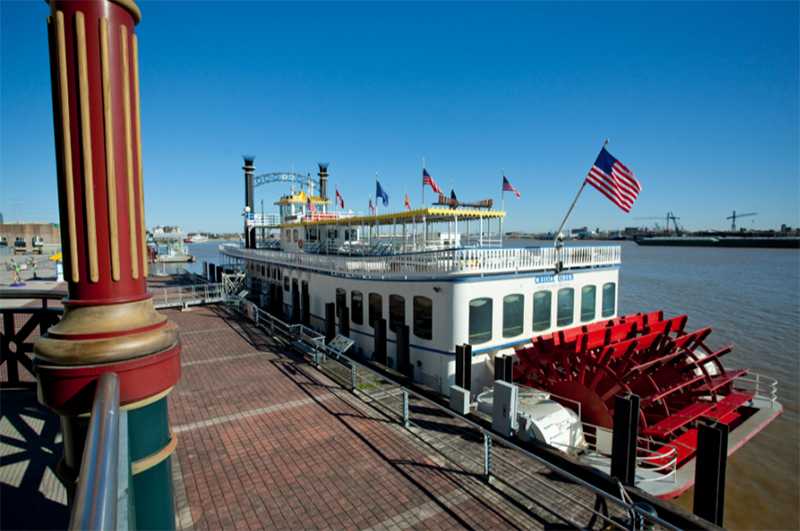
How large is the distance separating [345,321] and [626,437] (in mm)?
9983

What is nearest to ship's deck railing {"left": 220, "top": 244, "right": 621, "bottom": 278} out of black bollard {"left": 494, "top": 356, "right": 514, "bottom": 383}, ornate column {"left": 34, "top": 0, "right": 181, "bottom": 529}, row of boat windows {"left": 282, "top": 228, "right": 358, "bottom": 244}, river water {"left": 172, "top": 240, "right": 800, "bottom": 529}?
black bollard {"left": 494, "top": 356, "right": 514, "bottom": 383}

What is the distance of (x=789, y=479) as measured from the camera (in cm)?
1041

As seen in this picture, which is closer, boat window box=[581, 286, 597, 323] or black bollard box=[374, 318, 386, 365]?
black bollard box=[374, 318, 386, 365]

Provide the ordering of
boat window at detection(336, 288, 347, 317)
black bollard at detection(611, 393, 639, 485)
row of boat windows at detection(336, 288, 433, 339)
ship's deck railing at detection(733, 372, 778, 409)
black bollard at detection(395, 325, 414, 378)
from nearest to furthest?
black bollard at detection(611, 393, 639, 485)
row of boat windows at detection(336, 288, 433, 339)
black bollard at detection(395, 325, 414, 378)
ship's deck railing at detection(733, 372, 778, 409)
boat window at detection(336, 288, 347, 317)

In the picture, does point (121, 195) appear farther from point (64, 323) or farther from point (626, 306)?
point (626, 306)

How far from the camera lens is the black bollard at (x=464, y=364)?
10.0 metres

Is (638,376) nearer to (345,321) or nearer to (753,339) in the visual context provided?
(345,321)

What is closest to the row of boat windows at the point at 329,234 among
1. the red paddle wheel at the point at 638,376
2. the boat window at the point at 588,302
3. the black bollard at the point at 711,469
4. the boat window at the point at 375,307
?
the boat window at the point at 375,307

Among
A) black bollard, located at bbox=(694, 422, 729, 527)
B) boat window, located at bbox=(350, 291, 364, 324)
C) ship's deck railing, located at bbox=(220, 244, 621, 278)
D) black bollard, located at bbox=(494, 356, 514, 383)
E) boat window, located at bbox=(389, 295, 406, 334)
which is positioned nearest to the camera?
black bollard, located at bbox=(694, 422, 729, 527)

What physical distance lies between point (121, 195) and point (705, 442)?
841 cm

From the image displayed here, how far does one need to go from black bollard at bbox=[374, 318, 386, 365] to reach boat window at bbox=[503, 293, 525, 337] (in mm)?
3727

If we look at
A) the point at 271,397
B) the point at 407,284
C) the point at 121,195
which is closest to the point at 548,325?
the point at 407,284

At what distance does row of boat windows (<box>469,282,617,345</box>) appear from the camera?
11.5 meters

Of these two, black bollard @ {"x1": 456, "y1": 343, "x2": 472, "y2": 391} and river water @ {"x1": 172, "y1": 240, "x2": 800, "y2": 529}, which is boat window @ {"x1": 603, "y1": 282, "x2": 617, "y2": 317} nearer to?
river water @ {"x1": 172, "y1": 240, "x2": 800, "y2": 529}
